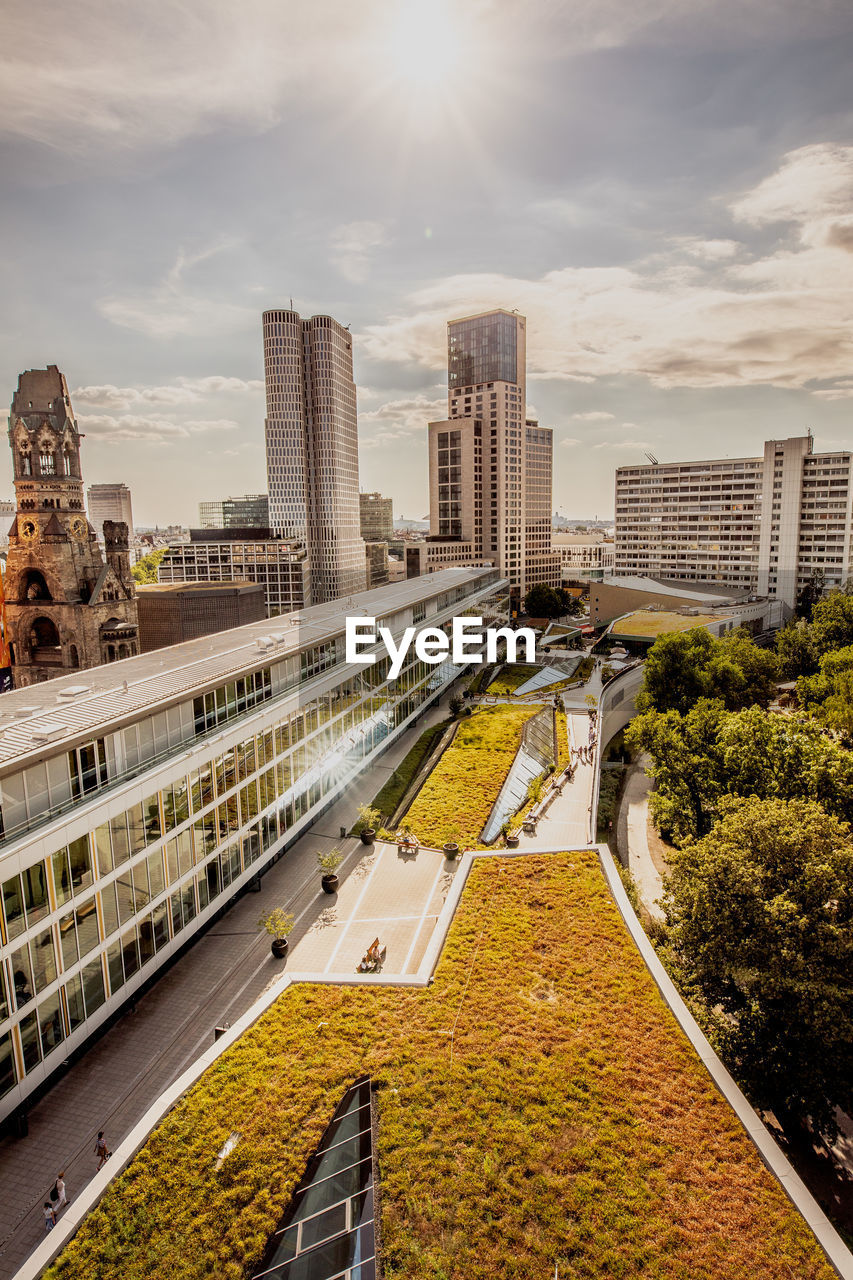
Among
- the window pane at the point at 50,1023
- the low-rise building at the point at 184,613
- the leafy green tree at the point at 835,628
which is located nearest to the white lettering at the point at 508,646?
the low-rise building at the point at 184,613

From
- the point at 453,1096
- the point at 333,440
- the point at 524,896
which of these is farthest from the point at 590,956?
the point at 333,440

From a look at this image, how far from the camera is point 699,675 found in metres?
55.7

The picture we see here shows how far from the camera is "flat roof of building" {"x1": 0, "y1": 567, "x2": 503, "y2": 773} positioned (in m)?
19.8

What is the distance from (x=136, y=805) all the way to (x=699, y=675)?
4638 cm

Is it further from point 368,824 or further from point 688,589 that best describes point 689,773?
point 688,589

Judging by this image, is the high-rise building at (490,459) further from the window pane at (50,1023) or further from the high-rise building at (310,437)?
the window pane at (50,1023)

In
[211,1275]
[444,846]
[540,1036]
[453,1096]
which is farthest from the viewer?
[444,846]

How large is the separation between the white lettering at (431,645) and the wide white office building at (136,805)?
639 inches

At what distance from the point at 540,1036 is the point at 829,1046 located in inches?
399

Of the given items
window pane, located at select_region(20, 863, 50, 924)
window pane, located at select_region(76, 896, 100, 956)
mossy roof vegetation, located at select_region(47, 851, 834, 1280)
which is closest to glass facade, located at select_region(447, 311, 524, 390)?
window pane, located at select_region(76, 896, 100, 956)

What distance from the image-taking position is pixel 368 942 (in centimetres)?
2611

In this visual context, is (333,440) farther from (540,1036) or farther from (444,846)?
(540,1036)

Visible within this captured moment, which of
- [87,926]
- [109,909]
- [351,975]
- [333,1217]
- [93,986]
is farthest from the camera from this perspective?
[109,909]

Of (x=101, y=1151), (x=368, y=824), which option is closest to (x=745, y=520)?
(x=368, y=824)
